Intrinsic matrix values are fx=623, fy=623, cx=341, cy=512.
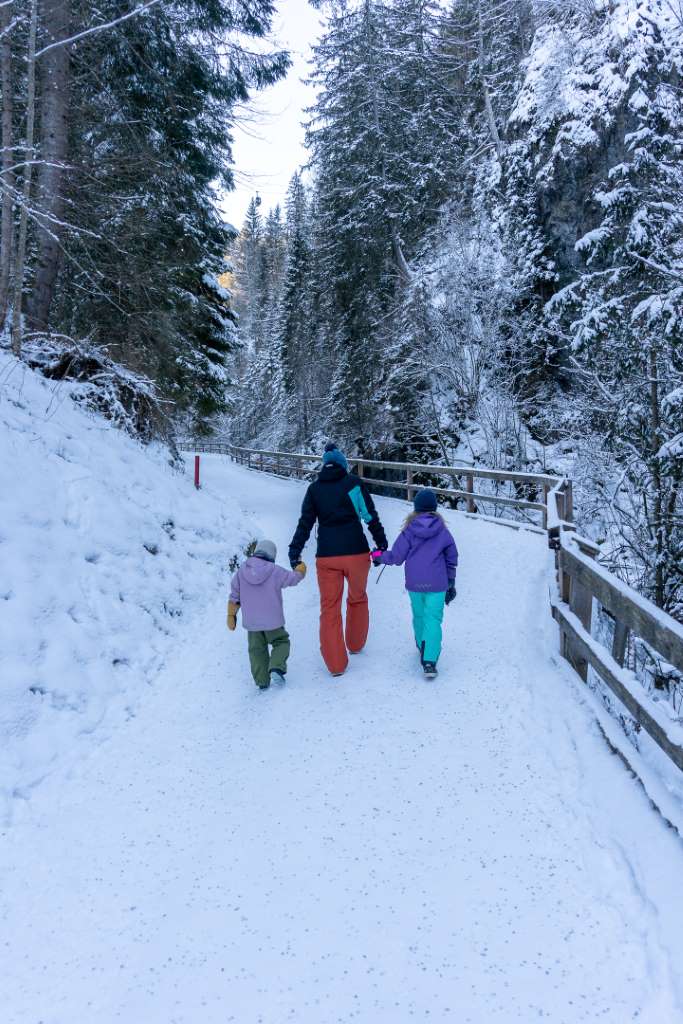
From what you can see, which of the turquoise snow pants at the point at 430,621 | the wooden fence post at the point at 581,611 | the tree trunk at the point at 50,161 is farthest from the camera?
the tree trunk at the point at 50,161

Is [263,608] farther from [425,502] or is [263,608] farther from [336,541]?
[425,502]

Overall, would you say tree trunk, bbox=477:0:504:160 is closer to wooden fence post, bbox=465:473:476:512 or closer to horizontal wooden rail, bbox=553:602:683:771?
wooden fence post, bbox=465:473:476:512

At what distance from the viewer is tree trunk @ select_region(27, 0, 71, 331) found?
9.66 meters

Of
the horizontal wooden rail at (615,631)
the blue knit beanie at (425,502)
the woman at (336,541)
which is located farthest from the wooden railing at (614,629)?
the woman at (336,541)

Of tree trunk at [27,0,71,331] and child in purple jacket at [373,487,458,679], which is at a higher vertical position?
tree trunk at [27,0,71,331]

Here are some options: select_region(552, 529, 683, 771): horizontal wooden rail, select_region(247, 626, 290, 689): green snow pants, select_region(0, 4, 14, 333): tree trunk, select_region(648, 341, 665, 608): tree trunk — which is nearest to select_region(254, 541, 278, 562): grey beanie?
select_region(247, 626, 290, 689): green snow pants

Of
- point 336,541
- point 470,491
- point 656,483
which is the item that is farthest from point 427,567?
point 470,491

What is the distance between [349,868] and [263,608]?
98.2 inches

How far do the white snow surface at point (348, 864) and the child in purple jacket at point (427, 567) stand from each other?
1.13 feet

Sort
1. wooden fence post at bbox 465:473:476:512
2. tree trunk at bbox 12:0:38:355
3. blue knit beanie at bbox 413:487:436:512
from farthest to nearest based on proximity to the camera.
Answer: wooden fence post at bbox 465:473:476:512 < tree trunk at bbox 12:0:38:355 < blue knit beanie at bbox 413:487:436:512

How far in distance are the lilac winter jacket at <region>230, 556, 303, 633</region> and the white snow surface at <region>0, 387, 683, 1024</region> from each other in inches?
23.9

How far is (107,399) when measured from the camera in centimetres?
992

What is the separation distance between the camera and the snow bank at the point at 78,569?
4.37m

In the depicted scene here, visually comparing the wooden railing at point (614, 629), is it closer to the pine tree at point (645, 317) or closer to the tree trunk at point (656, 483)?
the tree trunk at point (656, 483)
